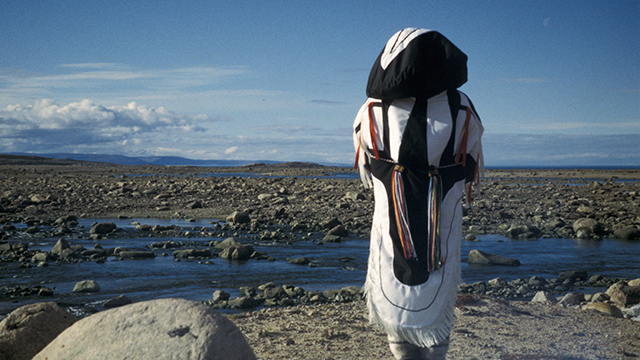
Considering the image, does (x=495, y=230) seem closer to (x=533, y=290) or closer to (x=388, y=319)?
(x=533, y=290)

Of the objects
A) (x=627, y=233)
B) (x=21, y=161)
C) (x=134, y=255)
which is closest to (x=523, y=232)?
(x=627, y=233)

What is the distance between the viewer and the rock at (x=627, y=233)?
1398cm

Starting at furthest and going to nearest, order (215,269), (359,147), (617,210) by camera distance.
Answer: (617,210) → (215,269) → (359,147)

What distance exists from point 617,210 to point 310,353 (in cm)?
1742

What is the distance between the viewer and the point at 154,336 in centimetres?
327

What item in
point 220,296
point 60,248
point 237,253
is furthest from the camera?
point 60,248

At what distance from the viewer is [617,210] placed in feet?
61.6

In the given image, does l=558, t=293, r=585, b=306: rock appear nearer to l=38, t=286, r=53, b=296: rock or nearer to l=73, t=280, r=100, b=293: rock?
l=73, t=280, r=100, b=293: rock

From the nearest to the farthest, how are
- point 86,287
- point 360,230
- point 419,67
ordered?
point 419,67 < point 86,287 < point 360,230

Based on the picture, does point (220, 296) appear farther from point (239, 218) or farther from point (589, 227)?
point (589, 227)

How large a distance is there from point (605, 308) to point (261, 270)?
574 centimetres

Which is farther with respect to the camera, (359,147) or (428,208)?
(359,147)

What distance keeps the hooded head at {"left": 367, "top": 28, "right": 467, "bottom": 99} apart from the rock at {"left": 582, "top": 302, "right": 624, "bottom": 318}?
4.86m

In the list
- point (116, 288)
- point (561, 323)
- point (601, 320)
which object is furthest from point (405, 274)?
point (116, 288)
